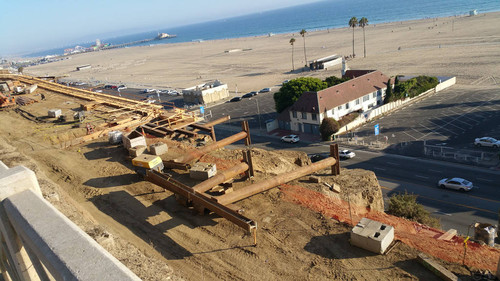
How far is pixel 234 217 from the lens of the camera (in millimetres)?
14727

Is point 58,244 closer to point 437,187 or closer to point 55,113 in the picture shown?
point 437,187

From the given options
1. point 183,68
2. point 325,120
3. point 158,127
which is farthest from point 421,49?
point 158,127

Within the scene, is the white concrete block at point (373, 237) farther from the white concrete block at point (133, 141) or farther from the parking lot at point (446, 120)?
the parking lot at point (446, 120)

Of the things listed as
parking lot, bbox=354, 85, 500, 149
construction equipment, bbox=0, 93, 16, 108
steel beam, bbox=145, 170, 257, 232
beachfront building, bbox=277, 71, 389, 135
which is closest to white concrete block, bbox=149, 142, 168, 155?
steel beam, bbox=145, 170, 257, 232

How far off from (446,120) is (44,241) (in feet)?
176

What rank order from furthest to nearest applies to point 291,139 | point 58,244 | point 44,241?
point 291,139
point 44,241
point 58,244

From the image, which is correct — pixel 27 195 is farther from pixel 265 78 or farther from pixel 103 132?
pixel 265 78

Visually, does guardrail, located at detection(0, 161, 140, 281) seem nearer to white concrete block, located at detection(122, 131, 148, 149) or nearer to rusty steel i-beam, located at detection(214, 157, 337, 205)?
rusty steel i-beam, located at detection(214, 157, 337, 205)

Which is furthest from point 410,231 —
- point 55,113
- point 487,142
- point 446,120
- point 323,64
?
point 323,64

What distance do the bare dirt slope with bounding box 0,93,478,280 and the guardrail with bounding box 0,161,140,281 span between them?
4.47 meters

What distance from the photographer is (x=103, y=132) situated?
3195 centimetres

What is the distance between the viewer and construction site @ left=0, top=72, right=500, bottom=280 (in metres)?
13.4

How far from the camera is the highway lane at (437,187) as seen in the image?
27750mm

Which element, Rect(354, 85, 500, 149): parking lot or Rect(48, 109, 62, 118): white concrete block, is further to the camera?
Rect(354, 85, 500, 149): parking lot
